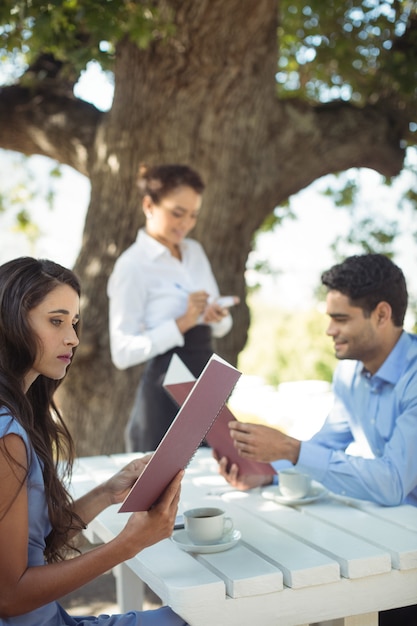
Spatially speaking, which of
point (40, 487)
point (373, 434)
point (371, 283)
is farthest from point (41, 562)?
point (371, 283)

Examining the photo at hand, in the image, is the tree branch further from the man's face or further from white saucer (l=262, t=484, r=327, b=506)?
white saucer (l=262, t=484, r=327, b=506)

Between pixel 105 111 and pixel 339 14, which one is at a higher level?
pixel 339 14

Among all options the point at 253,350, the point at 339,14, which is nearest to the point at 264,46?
the point at 339,14

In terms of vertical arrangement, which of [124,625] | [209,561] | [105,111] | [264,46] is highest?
[264,46]

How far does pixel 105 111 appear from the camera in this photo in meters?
5.02

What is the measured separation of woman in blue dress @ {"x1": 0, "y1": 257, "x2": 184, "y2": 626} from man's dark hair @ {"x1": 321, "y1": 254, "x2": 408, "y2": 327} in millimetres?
969

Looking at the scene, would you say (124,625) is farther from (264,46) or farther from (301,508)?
(264,46)

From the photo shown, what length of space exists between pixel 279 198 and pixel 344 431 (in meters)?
2.88

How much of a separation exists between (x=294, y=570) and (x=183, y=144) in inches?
140

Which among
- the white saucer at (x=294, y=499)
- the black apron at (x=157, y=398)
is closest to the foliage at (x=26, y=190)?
the black apron at (x=157, y=398)

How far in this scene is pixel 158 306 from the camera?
337 cm

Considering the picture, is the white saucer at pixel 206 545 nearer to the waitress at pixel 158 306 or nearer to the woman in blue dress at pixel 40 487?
the woman in blue dress at pixel 40 487

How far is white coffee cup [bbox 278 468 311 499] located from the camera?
2.12 m

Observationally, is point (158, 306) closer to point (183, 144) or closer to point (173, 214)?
point (173, 214)
